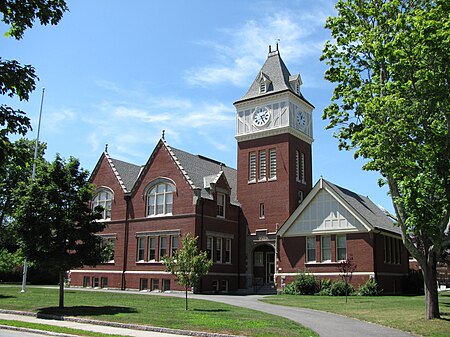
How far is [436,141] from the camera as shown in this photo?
1961 centimetres

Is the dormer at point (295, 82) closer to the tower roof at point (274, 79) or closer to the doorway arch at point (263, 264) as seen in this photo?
the tower roof at point (274, 79)

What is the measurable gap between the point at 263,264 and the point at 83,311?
25065 millimetres

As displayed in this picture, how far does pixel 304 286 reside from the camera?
38531mm

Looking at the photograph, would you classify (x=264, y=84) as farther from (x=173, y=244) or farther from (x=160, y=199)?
(x=173, y=244)

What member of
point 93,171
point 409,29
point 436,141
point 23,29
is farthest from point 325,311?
point 93,171

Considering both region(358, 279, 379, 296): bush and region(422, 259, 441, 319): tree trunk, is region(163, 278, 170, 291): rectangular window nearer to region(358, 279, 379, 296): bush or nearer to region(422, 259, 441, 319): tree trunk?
region(358, 279, 379, 296): bush

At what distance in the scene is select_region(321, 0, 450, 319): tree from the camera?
60.4 ft

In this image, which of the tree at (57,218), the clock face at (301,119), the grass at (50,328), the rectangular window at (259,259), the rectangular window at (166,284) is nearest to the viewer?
the grass at (50,328)

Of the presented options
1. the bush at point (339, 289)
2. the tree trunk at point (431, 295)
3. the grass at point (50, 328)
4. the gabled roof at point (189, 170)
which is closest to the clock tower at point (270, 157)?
the gabled roof at point (189, 170)

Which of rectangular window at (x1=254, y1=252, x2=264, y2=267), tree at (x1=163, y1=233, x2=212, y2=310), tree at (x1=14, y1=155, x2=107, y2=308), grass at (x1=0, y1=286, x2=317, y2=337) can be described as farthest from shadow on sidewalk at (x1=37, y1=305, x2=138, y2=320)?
rectangular window at (x1=254, y1=252, x2=264, y2=267)

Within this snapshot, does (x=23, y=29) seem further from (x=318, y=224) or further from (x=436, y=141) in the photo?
(x=318, y=224)

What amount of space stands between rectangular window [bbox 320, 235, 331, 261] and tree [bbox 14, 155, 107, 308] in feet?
66.3

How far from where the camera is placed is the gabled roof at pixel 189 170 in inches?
1709

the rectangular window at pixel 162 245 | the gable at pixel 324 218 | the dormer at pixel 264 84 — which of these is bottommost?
the rectangular window at pixel 162 245
